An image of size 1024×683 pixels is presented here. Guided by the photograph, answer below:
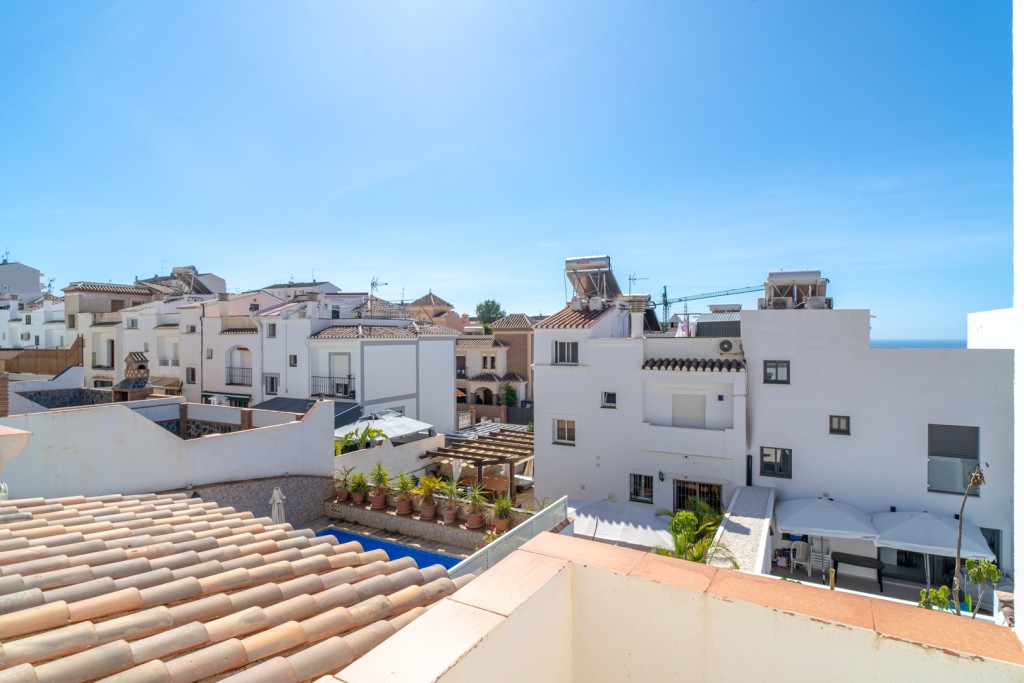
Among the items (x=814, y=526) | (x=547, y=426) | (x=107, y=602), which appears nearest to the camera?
(x=107, y=602)

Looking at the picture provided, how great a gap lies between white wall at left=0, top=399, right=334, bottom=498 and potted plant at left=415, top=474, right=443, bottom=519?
4.04 m

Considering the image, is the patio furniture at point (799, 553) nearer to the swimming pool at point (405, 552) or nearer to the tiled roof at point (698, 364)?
the tiled roof at point (698, 364)

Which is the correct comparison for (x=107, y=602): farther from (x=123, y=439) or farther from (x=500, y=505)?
(x=500, y=505)

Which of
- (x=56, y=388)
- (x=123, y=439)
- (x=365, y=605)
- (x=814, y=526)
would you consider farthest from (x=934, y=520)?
(x=56, y=388)

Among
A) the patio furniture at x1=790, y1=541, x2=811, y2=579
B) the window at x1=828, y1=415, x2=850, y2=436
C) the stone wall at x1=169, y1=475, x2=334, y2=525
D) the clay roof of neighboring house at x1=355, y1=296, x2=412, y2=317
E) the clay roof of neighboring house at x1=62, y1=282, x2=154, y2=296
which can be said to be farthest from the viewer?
the clay roof of neighboring house at x1=62, y1=282, x2=154, y2=296

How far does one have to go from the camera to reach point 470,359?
4953 cm

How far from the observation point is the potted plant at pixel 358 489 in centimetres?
1695

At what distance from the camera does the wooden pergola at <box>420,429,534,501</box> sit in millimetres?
20688

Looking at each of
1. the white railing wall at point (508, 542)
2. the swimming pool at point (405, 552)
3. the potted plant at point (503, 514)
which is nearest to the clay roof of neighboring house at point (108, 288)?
the swimming pool at point (405, 552)

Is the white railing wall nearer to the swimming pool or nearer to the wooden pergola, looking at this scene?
the swimming pool

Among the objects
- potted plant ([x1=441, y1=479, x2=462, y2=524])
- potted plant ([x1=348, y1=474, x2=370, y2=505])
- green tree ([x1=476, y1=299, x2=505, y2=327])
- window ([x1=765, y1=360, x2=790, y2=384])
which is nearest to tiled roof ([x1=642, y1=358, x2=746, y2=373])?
window ([x1=765, y1=360, x2=790, y2=384])

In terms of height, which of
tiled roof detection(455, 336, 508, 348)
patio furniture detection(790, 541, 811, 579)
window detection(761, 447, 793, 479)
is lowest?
patio furniture detection(790, 541, 811, 579)

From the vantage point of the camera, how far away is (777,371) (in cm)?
1881

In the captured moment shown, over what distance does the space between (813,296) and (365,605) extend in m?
20.4
